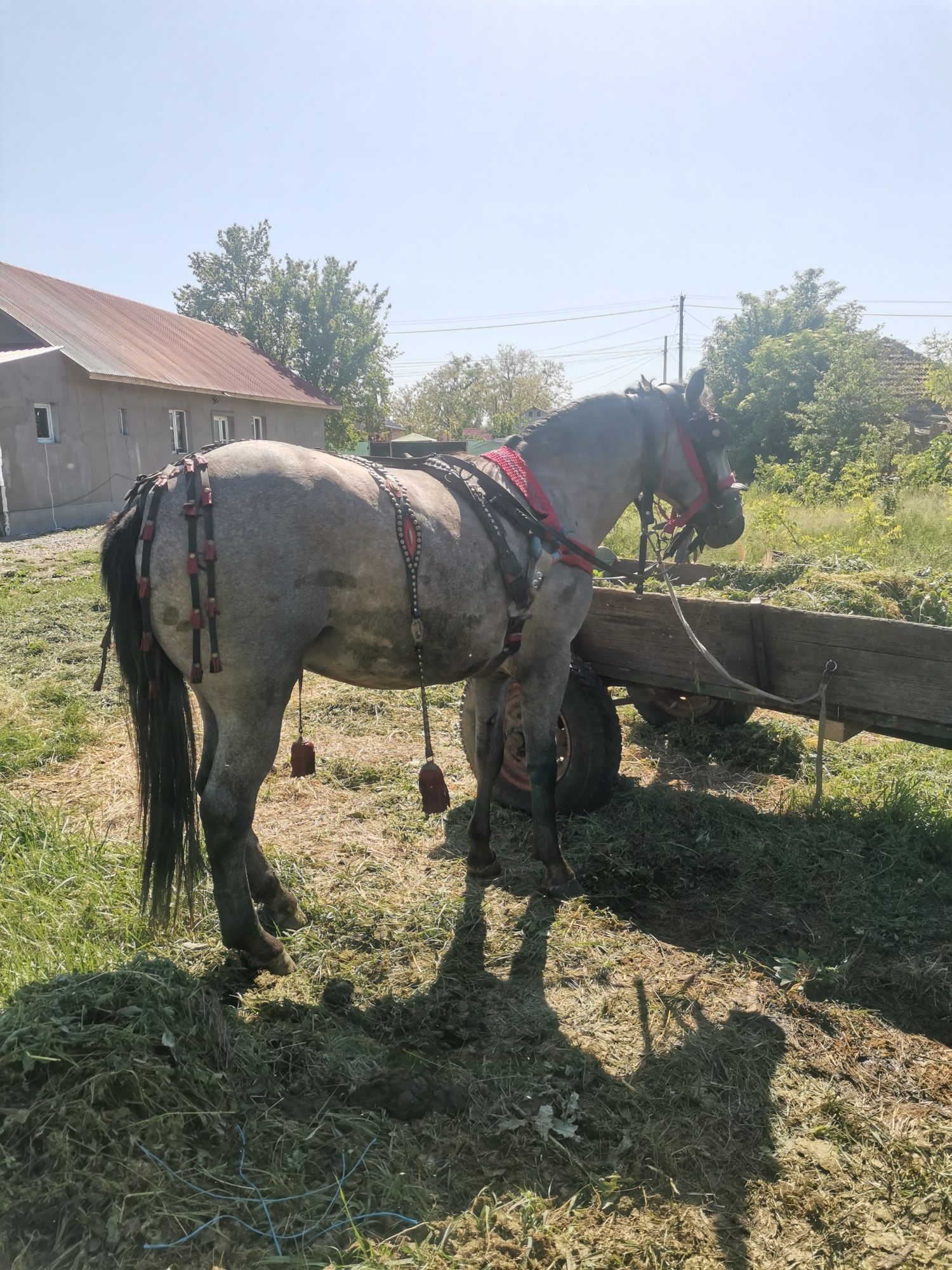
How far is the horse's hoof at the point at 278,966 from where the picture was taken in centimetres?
288

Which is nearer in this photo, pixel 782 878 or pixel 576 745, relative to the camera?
pixel 782 878

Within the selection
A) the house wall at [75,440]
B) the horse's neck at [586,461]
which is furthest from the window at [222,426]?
the horse's neck at [586,461]

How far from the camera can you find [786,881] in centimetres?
361

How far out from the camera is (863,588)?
4.49m

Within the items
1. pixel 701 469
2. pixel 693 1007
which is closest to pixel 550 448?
pixel 701 469

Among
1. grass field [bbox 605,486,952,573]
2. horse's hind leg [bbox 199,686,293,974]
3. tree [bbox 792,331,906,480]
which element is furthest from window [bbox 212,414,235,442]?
horse's hind leg [bbox 199,686,293,974]

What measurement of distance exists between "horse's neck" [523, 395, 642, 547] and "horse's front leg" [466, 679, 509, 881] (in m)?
0.86

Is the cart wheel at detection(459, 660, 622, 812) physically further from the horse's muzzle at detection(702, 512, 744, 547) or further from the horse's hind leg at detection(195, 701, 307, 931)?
the horse's hind leg at detection(195, 701, 307, 931)

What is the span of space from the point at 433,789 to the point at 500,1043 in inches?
37.3

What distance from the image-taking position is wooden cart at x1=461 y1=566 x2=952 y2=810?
10.8ft

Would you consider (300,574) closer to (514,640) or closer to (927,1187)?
(514,640)

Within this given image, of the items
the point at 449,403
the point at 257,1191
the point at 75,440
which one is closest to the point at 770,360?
the point at 75,440

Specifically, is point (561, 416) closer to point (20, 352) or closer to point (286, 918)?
point (286, 918)

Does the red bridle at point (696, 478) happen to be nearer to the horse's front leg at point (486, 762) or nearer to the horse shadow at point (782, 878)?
the horse's front leg at point (486, 762)
